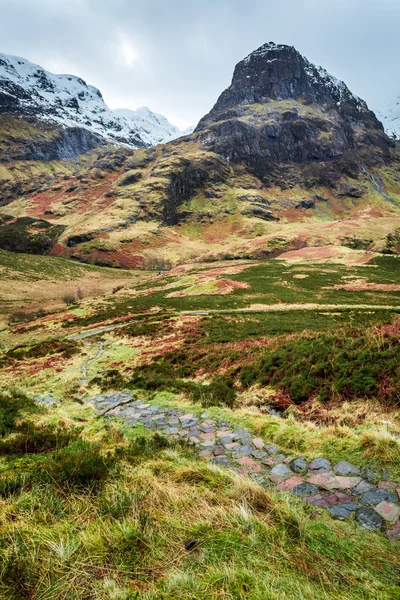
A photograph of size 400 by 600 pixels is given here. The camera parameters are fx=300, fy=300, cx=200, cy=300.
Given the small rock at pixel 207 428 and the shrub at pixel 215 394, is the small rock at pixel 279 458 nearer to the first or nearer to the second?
the small rock at pixel 207 428

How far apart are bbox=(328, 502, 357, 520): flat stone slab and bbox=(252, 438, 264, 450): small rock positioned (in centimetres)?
262

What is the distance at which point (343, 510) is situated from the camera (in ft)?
14.2

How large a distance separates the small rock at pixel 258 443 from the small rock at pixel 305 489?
6.04ft

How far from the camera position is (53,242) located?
14462cm

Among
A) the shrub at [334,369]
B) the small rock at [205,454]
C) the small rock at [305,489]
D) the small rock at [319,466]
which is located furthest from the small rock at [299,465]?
the shrub at [334,369]

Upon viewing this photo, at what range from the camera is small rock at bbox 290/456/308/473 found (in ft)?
18.6

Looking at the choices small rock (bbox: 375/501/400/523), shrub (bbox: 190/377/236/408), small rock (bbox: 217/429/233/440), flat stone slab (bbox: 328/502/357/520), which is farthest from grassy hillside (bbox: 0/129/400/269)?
small rock (bbox: 375/501/400/523)

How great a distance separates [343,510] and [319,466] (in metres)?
1.37

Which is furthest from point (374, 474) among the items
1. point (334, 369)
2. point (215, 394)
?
point (215, 394)

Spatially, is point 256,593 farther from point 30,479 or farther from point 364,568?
point 30,479

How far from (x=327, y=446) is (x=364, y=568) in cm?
334

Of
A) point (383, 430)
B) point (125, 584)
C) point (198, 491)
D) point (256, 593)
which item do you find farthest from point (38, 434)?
point (383, 430)

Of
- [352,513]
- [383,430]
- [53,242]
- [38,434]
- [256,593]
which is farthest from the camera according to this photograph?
[53,242]

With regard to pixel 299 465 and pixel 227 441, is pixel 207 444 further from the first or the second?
pixel 299 465
